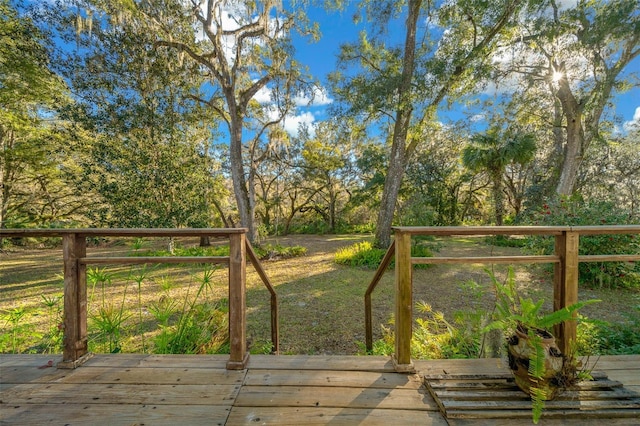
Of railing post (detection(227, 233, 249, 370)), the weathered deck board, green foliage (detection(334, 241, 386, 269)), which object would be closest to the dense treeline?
green foliage (detection(334, 241, 386, 269))

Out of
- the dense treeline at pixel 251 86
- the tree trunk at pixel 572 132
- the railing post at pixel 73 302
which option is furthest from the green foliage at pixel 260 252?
the tree trunk at pixel 572 132

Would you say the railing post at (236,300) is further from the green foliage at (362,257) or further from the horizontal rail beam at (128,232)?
the green foliage at (362,257)

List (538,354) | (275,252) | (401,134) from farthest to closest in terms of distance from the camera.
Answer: (275,252) < (401,134) < (538,354)

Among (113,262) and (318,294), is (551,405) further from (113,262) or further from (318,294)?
(318,294)

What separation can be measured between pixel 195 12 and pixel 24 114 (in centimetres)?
685

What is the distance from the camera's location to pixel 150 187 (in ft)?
22.2

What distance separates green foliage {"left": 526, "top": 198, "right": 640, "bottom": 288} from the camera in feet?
15.4

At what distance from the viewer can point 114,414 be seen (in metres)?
1.42

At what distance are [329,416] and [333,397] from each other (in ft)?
0.51

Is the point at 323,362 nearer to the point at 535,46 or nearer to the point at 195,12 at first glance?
the point at 195,12

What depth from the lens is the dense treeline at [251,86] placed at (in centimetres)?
619

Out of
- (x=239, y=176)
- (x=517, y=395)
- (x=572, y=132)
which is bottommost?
(x=517, y=395)

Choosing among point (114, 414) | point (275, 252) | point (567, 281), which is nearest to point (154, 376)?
point (114, 414)

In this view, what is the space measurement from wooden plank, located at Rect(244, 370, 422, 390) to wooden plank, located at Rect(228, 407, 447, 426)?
0.71ft
